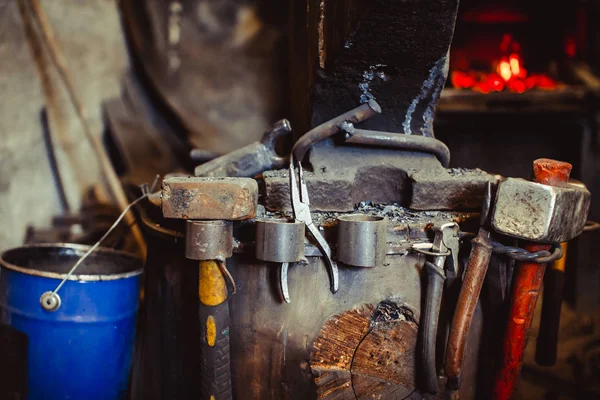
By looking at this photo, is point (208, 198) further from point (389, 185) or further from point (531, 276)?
point (531, 276)

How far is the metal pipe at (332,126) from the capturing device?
77.5 inches

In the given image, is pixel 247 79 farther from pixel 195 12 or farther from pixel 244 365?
pixel 244 365

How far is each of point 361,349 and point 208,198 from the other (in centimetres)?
69

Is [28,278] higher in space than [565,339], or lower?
higher

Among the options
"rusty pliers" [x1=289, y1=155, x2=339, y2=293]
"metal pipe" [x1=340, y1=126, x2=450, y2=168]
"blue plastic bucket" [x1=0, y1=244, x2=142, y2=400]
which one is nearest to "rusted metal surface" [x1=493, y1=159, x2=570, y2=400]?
"metal pipe" [x1=340, y1=126, x2=450, y2=168]

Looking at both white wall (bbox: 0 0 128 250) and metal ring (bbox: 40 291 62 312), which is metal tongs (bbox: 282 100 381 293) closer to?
metal ring (bbox: 40 291 62 312)

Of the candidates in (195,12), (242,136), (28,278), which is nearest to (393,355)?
(28,278)

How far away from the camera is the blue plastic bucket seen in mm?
2122

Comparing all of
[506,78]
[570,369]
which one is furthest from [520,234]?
[506,78]

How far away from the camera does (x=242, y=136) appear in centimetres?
442

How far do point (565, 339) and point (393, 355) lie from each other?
2542mm

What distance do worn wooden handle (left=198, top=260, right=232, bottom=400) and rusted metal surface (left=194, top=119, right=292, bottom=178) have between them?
0.53 metres

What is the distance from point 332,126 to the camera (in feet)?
6.45

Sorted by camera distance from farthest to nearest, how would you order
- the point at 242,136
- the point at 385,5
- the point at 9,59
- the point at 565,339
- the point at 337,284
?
1. the point at 242,136
2. the point at 565,339
3. the point at 9,59
4. the point at 337,284
5. the point at 385,5
